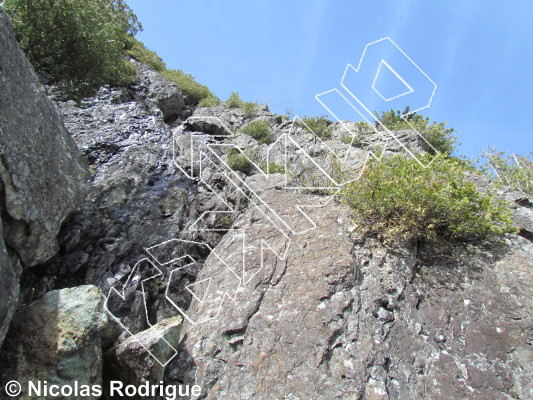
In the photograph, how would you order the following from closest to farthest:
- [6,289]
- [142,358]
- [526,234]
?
[6,289] → [142,358] → [526,234]

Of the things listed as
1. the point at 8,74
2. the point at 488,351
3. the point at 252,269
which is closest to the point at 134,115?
the point at 8,74

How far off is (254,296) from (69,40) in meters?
10.6

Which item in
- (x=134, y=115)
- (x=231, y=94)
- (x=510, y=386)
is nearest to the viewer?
(x=510, y=386)

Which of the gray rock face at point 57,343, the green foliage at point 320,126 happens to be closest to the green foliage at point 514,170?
the green foliage at point 320,126

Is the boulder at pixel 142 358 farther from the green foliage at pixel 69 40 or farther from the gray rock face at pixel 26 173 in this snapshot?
the green foliage at pixel 69 40

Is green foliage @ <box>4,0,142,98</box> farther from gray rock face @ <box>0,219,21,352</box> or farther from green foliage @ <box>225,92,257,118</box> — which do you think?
gray rock face @ <box>0,219,21,352</box>

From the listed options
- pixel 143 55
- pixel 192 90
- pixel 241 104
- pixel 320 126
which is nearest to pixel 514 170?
pixel 320 126

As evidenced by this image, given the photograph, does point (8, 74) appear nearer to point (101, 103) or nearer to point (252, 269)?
point (252, 269)

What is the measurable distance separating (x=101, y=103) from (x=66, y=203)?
289 inches

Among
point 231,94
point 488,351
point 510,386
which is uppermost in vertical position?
point 231,94

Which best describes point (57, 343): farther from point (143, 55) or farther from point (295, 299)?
point (143, 55)

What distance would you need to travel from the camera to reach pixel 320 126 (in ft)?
41.9

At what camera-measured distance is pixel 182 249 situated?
7062 mm

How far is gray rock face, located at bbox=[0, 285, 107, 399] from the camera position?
4020 mm
